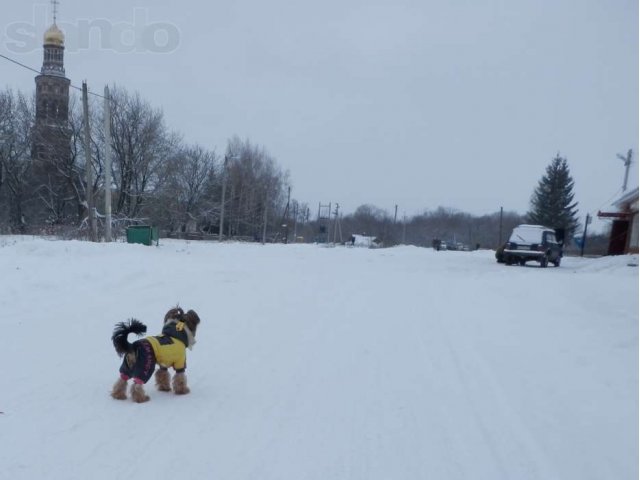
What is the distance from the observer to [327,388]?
580 centimetres

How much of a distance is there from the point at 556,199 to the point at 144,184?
151 ft

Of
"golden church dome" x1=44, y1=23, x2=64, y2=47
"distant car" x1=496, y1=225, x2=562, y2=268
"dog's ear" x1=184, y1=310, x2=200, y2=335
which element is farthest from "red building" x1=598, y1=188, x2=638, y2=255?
"golden church dome" x1=44, y1=23, x2=64, y2=47

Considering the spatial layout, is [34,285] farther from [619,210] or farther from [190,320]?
[619,210]

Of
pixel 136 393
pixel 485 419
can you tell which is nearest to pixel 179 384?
pixel 136 393

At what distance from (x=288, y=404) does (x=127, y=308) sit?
524cm

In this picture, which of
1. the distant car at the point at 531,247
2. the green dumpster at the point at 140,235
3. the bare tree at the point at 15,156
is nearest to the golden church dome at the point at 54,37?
the bare tree at the point at 15,156

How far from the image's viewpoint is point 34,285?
9.97 m

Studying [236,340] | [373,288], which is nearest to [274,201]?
[373,288]

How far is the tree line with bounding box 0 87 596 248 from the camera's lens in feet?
146

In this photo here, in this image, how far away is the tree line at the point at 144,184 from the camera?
4453 centimetres

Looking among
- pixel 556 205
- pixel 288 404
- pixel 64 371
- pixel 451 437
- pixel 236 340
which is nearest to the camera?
pixel 451 437

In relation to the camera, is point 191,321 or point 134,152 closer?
point 191,321

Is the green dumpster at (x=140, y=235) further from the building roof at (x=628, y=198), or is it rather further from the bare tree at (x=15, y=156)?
Answer: the bare tree at (x=15, y=156)

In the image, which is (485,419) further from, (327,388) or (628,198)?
(628,198)
